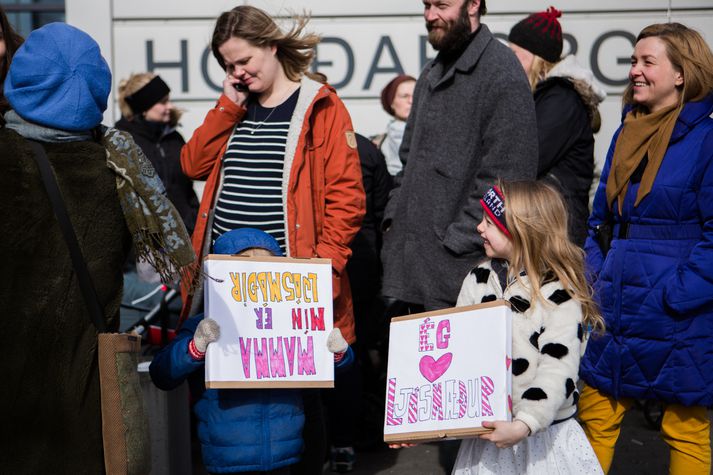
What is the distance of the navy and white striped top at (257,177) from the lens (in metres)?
4.07

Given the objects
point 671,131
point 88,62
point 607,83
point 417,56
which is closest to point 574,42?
point 607,83

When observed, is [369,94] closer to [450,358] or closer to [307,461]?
[307,461]

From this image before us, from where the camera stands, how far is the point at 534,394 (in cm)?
320

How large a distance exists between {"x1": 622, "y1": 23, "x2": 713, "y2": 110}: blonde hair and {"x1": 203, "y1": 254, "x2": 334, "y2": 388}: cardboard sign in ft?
5.58

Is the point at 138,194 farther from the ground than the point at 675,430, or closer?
farther from the ground

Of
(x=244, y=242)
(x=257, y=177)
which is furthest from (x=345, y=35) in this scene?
(x=244, y=242)

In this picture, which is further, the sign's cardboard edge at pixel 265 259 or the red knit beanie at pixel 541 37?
the red knit beanie at pixel 541 37

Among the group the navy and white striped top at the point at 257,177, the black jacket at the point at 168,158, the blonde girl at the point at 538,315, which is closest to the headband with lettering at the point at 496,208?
the blonde girl at the point at 538,315

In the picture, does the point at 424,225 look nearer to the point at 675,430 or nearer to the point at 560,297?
the point at 560,297

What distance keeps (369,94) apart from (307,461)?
4.85 meters

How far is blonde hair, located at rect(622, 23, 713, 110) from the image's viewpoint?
394 cm

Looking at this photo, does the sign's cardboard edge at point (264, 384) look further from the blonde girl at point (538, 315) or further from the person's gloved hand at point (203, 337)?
the blonde girl at point (538, 315)

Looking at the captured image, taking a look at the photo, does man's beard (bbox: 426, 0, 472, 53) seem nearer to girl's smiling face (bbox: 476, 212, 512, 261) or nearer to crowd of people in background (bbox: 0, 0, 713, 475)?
crowd of people in background (bbox: 0, 0, 713, 475)

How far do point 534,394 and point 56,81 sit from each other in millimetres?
1803
